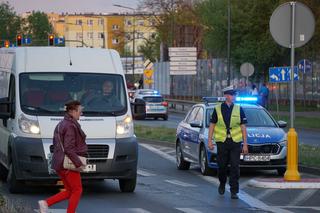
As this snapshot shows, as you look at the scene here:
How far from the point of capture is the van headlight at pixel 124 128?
13508 mm

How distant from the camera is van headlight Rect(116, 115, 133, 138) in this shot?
13508mm

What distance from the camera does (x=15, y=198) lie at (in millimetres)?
12898

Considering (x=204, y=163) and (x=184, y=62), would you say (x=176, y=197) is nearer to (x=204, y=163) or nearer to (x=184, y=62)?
(x=204, y=163)

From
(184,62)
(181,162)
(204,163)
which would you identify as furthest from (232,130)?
(184,62)

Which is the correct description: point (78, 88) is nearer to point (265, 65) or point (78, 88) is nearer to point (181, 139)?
point (181, 139)

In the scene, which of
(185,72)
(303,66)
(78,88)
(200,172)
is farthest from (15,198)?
(185,72)

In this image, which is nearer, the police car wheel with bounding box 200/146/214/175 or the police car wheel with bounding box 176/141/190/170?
the police car wheel with bounding box 200/146/214/175

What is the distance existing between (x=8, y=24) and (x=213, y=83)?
79.0 feet

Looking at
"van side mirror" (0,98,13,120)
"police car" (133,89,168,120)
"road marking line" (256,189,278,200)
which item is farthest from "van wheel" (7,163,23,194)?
"police car" (133,89,168,120)

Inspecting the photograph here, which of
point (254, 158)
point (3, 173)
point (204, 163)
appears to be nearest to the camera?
point (3, 173)

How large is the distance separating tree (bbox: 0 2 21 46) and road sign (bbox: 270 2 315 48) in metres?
66.2

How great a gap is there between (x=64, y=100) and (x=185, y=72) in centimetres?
4160

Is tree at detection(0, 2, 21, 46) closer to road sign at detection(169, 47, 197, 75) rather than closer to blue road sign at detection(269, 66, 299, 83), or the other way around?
road sign at detection(169, 47, 197, 75)

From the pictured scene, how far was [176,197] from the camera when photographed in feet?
43.2
